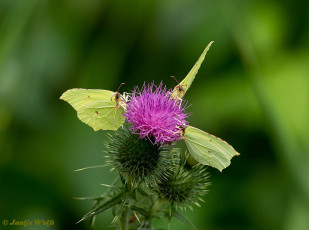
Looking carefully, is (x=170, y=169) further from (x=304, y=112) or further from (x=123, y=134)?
(x=304, y=112)

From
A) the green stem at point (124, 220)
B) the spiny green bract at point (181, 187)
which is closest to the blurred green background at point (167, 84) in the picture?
the spiny green bract at point (181, 187)

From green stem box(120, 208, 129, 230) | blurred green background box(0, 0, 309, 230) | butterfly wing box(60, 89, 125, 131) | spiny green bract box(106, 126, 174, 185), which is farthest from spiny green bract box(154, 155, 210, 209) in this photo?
blurred green background box(0, 0, 309, 230)

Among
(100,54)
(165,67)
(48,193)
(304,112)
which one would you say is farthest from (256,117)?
(48,193)

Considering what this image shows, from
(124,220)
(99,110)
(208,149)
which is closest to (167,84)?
(99,110)

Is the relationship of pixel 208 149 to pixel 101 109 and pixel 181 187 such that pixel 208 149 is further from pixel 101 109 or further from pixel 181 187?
pixel 101 109

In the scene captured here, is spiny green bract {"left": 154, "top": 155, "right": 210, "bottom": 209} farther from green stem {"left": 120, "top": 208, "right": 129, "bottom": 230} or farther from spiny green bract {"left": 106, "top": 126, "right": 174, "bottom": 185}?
green stem {"left": 120, "top": 208, "right": 129, "bottom": 230}
